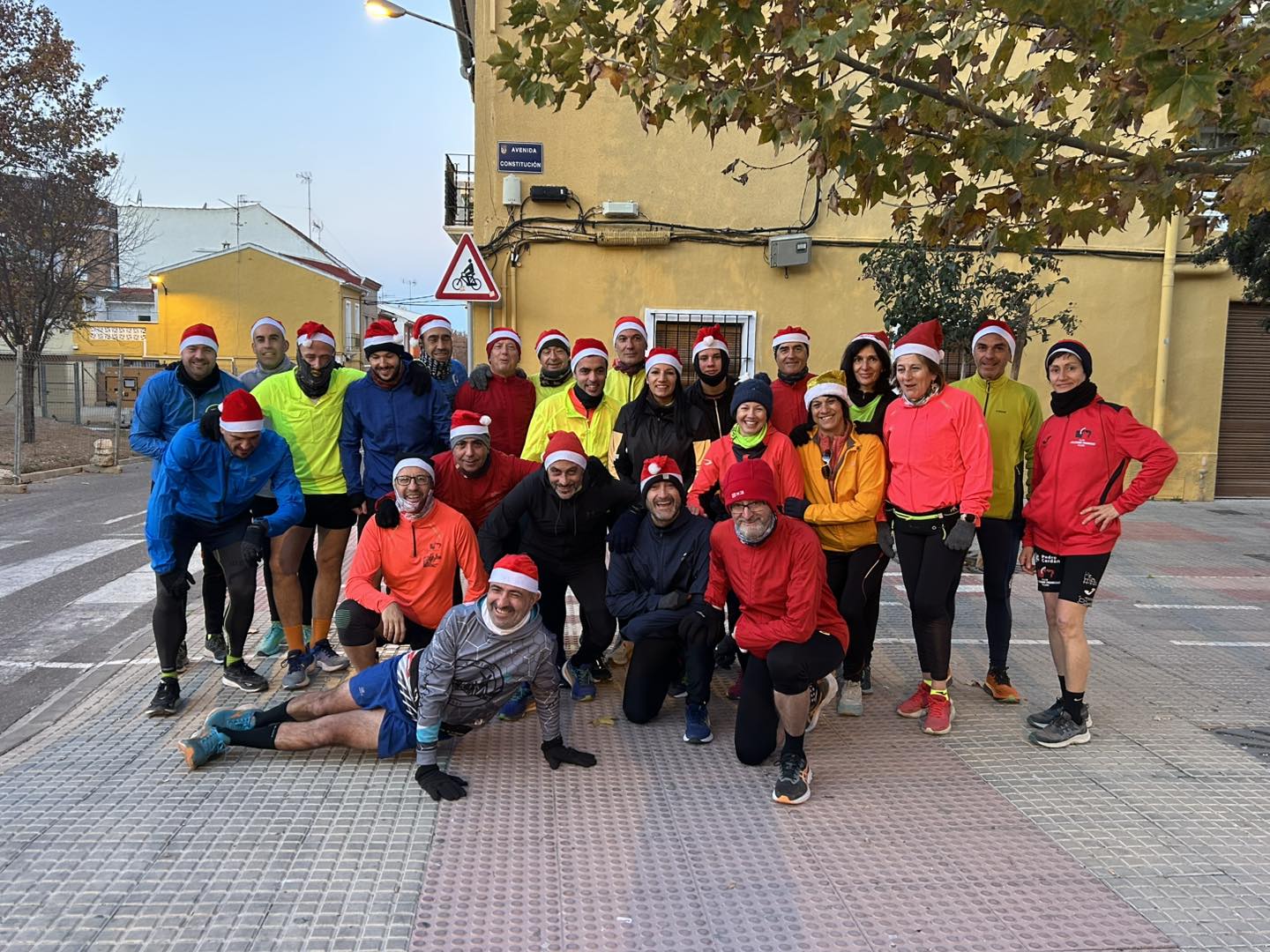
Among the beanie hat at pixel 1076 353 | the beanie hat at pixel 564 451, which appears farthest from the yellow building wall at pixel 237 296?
the beanie hat at pixel 1076 353

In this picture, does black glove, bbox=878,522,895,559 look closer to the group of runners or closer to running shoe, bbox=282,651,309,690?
the group of runners

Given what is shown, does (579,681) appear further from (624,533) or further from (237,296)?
(237,296)

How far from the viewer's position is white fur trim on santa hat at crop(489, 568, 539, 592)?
343 cm

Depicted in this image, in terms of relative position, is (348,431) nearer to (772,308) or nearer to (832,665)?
(832,665)

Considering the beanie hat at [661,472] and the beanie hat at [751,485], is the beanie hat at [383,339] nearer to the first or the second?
the beanie hat at [661,472]

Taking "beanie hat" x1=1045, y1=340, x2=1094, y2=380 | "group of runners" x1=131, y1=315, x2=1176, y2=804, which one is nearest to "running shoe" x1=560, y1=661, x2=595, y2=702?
"group of runners" x1=131, y1=315, x2=1176, y2=804

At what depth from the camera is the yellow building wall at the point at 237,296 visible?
118 feet

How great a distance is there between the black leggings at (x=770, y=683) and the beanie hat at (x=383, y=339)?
258 cm

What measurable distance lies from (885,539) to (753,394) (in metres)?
0.97

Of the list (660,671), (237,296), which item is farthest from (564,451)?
(237,296)

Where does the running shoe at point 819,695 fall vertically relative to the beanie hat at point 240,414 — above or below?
below

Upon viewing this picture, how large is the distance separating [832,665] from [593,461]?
1549 millimetres

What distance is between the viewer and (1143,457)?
157 inches

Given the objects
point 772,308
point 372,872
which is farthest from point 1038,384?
point 372,872
